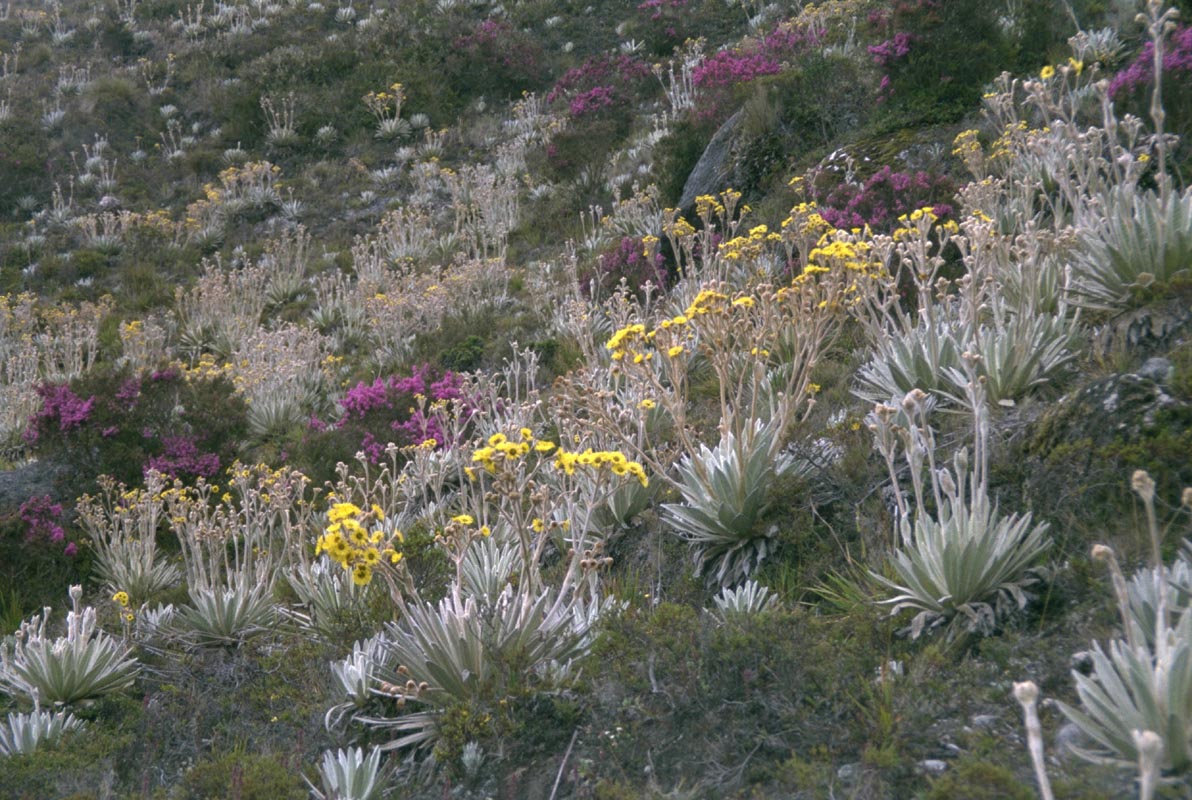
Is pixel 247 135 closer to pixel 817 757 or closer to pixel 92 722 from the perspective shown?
pixel 92 722

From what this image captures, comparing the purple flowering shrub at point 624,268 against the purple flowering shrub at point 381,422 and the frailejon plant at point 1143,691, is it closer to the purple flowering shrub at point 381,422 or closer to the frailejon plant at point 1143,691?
the purple flowering shrub at point 381,422

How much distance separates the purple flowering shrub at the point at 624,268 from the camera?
29.8ft

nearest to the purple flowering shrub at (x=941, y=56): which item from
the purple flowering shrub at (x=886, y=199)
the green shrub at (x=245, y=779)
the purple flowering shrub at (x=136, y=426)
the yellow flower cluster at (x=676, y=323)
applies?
the purple flowering shrub at (x=886, y=199)

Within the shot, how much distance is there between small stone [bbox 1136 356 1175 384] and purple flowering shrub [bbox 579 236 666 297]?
17.2 feet

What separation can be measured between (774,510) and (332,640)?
85.9 inches

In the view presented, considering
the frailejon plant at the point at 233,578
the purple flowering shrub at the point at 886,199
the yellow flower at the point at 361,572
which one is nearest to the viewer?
the yellow flower at the point at 361,572

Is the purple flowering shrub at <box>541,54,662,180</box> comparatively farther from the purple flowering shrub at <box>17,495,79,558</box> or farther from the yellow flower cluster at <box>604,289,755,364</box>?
the yellow flower cluster at <box>604,289,755,364</box>

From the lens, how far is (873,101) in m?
9.80

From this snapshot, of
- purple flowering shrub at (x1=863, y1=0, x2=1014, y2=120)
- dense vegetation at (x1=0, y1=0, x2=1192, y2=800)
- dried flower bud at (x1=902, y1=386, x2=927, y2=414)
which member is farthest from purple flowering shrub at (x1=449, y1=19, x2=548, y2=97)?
dried flower bud at (x1=902, y1=386, x2=927, y2=414)

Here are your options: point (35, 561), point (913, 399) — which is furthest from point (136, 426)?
point (913, 399)

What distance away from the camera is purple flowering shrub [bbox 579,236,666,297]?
9070 millimetres

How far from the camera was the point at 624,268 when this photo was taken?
943 centimetres

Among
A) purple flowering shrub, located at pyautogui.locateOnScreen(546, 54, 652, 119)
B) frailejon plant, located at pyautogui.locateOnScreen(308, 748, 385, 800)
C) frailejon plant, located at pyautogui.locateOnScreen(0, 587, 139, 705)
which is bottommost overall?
frailejon plant, located at pyautogui.locateOnScreen(308, 748, 385, 800)

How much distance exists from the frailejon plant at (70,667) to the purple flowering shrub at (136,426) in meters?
2.38
